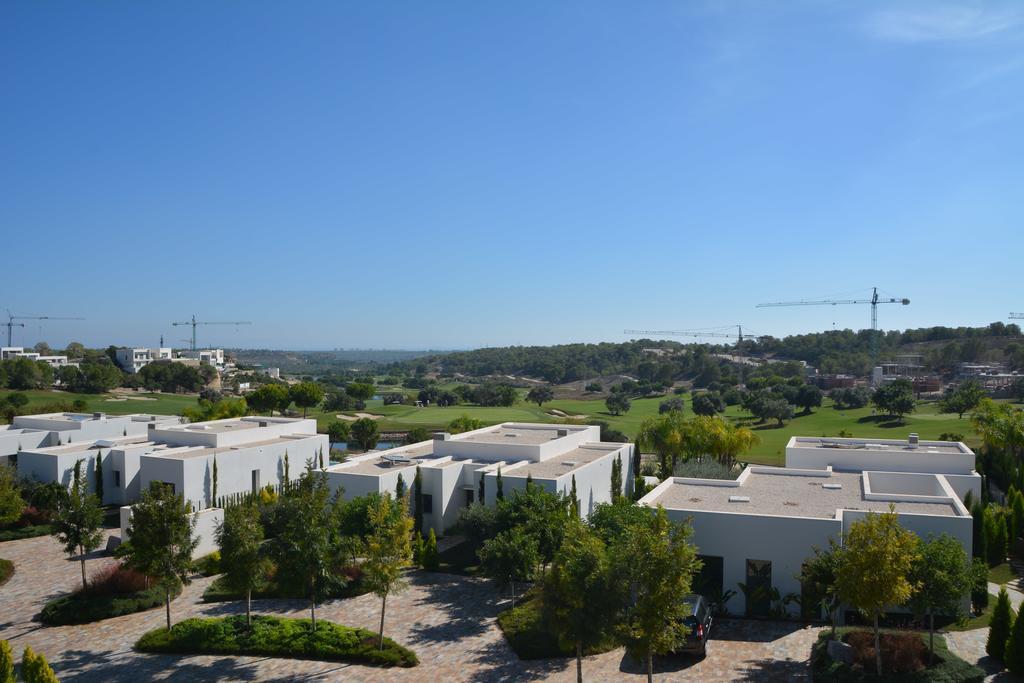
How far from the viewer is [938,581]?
16.4 metres

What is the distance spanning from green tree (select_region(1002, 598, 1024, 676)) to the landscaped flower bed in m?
21.3

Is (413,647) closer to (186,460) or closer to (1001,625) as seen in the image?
(1001,625)

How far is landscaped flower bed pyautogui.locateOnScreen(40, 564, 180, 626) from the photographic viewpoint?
69.3ft

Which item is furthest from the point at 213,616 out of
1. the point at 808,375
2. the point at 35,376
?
the point at 808,375

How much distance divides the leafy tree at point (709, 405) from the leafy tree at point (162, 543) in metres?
69.0

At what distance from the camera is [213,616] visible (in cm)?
2136

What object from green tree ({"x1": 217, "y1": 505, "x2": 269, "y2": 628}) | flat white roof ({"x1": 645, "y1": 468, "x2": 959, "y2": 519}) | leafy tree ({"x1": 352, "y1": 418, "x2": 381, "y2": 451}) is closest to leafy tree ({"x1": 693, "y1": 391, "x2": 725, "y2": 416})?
leafy tree ({"x1": 352, "y1": 418, "x2": 381, "y2": 451})

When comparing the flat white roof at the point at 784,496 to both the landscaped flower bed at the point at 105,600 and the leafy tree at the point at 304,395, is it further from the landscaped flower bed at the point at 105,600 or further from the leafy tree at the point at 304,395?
the leafy tree at the point at 304,395

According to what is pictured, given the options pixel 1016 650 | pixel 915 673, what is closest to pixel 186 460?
A: pixel 915 673

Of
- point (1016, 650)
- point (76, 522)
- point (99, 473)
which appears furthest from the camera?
point (99, 473)

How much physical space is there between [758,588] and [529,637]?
23.1 ft

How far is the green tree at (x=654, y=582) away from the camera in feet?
48.1

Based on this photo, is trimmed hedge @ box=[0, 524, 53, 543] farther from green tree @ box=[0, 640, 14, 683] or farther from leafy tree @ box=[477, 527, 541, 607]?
leafy tree @ box=[477, 527, 541, 607]

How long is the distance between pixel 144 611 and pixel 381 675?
9671 mm
